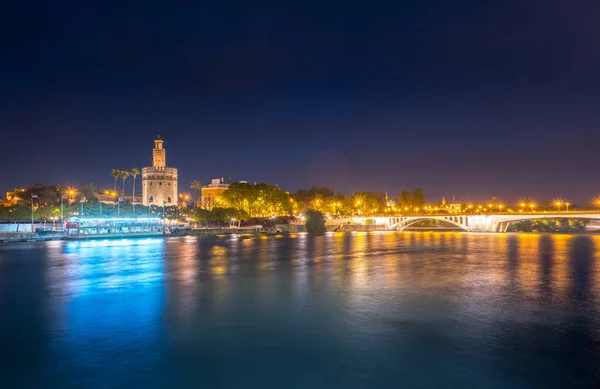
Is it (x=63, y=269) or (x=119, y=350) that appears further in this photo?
(x=63, y=269)

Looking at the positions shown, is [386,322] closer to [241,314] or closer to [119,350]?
[241,314]

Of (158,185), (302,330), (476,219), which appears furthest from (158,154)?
(302,330)

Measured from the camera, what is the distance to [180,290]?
1247 inches

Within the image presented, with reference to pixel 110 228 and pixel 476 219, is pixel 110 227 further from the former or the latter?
pixel 476 219

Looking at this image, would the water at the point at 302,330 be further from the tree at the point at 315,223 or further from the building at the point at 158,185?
the building at the point at 158,185

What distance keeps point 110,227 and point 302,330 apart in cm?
10433

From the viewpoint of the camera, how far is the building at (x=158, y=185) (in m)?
171

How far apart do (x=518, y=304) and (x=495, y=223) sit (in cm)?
11814

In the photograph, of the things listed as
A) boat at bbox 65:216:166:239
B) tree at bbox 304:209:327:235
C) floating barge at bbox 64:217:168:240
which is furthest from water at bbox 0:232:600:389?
tree at bbox 304:209:327:235

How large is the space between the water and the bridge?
80253mm

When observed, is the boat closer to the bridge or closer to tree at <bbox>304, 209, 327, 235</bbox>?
tree at <bbox>304, 209, 327, 235</bbox>

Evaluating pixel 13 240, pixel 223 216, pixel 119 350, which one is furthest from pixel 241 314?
pixel 223 216

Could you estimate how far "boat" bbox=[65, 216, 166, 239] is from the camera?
10062 cm

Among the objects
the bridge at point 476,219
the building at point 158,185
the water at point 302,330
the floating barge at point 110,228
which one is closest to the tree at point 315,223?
the bridge at point 476,219
